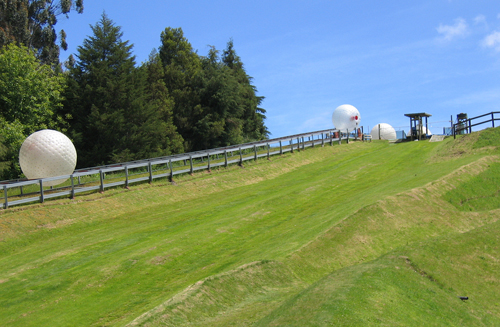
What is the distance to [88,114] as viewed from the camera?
4897cm

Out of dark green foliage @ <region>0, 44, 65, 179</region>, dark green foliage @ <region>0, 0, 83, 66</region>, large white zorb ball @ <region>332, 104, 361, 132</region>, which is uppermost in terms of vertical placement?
dark green foliage @ <region>0, 0, 83, 66</region>

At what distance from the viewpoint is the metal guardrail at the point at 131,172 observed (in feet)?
84.7

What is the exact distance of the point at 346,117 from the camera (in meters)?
55.8

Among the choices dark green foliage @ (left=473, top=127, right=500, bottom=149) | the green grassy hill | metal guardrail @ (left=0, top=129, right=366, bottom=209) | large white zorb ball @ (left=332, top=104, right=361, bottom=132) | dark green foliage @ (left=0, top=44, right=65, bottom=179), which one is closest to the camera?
the green grassy hill

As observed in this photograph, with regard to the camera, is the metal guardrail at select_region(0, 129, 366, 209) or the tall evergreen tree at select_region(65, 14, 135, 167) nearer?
the metal guardrail at select_region(0, 129, 366, 209)

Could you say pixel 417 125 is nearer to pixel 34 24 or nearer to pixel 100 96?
pixel 100 96

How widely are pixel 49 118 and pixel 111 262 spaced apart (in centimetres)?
3513

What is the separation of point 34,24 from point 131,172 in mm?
48194

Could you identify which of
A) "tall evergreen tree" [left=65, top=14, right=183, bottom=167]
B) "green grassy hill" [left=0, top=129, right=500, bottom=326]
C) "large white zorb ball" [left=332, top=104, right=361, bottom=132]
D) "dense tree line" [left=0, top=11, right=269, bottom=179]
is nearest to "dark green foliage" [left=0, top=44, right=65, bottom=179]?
"dense tree line" [left=0, top=11, right=269, bottom=179]

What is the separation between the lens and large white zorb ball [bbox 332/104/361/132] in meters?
55.5

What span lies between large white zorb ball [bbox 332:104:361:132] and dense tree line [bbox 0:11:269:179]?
13.0 m

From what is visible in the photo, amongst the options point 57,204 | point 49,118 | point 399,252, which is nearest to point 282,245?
point 399,252

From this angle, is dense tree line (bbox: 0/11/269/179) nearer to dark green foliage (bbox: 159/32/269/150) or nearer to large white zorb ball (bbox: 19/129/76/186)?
dark green foliage (bbox: 159/32/269/150)

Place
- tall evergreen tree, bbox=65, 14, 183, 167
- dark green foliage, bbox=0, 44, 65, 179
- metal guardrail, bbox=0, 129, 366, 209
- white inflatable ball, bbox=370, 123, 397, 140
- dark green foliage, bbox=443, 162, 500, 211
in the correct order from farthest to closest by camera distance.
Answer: white inflatable ball, bbox=370, 123, 397, 140 → tall evergreen tree, bbox=65, 14, 183, 167 → dark green foliage, bbox=0, 44, 65, 179 → metal guardrail, bbox=0, 129, 366, 209 → dark green foliage, bbox=443, 162, 500, 211
